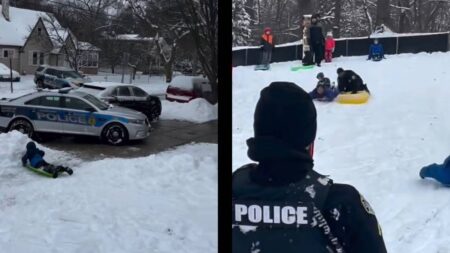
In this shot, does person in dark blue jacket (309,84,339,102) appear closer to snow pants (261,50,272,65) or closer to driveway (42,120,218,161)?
snow pants (261,50,272,65)

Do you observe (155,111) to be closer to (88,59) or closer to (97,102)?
(97,102)

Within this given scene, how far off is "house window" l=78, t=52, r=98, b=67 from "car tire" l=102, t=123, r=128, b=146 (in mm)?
279

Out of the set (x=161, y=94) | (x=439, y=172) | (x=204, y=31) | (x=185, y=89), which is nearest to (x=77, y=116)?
(x=161, y=94)

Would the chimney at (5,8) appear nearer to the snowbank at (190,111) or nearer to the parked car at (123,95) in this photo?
the parked car at (123,95)

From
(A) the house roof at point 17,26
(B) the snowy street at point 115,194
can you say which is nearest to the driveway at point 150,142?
(B) the snowy street at point 115,194

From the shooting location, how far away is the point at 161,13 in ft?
7.05

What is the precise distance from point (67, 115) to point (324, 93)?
1.08 m

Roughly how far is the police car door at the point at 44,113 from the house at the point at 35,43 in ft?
0.44

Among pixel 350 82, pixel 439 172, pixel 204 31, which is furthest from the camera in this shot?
pixel 204 31

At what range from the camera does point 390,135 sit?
1873 mm

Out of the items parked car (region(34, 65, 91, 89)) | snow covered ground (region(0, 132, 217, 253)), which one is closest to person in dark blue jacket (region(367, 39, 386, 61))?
snow covered ground (region(0, 132, 217, 253))

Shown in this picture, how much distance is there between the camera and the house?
84.7 inches

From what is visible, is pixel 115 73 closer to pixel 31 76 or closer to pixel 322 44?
pixel 31 76

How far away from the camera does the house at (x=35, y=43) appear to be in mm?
2152
